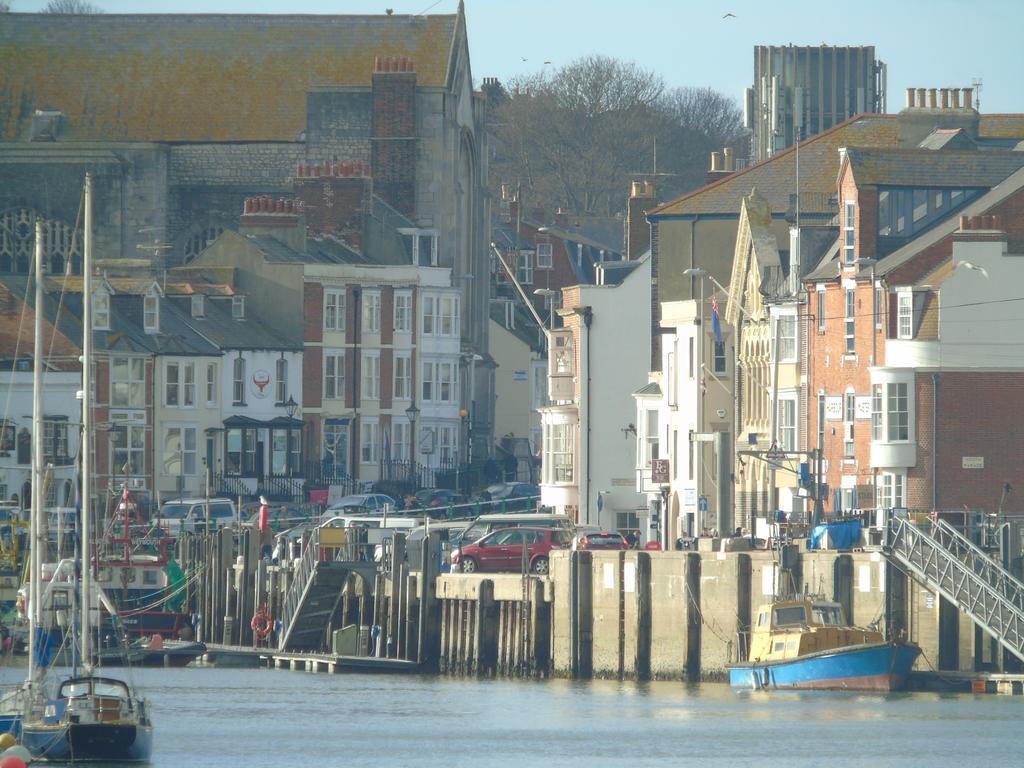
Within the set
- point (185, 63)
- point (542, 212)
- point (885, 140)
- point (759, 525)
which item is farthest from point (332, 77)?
point (759, 525)

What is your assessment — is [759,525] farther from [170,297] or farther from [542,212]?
[542,212]

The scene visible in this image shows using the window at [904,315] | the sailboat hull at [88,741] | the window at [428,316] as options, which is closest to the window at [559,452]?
the window at [428,316]

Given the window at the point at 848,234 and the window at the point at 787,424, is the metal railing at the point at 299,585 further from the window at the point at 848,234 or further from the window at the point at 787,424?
the window at the point at 848,234

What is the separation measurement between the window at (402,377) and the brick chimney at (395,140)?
48.8ft

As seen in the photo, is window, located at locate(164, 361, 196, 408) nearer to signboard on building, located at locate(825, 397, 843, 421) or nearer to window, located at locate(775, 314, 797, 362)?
window, located at locate(775, 314, 797, 362)

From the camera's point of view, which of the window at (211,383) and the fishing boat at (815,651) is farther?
the window at (211,383)

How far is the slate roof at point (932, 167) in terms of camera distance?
72750 mm

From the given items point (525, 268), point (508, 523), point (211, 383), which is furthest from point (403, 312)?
point (525, 268)

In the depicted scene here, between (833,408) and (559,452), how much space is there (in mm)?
21194

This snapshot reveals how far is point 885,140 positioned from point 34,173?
47.7 meters

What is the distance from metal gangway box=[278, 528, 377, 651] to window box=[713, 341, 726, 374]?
14498mm

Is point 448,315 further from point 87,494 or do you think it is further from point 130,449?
point 87,494

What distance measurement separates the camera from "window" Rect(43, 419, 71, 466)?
93938 millimetres

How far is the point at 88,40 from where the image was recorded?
135125 millimetres
